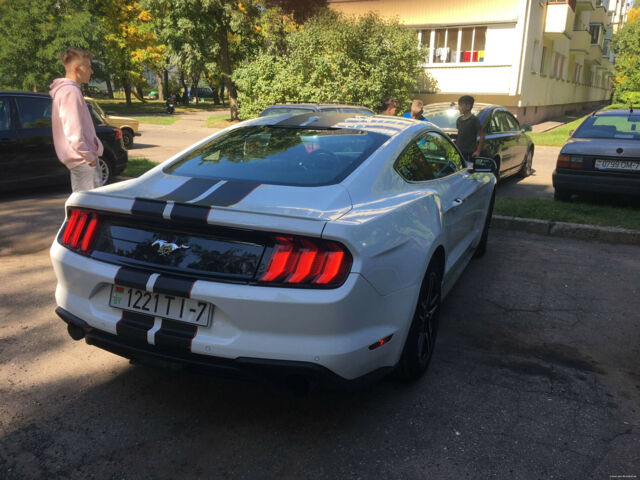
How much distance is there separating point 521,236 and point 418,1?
2014cm

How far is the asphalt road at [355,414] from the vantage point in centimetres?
258

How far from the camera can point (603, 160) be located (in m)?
7.94

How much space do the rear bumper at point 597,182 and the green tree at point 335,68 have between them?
38.5ft

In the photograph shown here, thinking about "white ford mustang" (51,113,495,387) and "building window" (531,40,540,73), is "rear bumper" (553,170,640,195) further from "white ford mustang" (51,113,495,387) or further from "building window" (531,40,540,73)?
"building window" (531,40,540,73)

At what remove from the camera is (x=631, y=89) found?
127 ft

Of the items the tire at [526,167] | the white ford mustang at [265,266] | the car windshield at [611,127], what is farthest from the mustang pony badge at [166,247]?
the tire at [526,167]

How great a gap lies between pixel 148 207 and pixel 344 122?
5.58 ft

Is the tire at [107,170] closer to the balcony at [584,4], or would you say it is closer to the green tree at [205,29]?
the green tree at [205,29]

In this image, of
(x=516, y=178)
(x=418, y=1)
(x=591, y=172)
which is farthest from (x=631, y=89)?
(x=591, y=172)

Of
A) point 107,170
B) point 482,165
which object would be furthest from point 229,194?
point 107,170

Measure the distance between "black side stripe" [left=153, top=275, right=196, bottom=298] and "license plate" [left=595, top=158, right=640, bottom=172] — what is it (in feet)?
23.7

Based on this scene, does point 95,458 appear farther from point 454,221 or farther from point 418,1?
point 418,1

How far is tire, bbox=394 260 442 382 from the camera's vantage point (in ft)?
10.3

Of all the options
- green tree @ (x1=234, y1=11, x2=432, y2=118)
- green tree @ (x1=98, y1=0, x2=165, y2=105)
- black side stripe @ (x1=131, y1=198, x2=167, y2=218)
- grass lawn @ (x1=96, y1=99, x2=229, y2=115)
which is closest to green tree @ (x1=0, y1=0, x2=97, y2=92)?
green tree @ (x1=234, y1=11, x2=432, y2=118)
